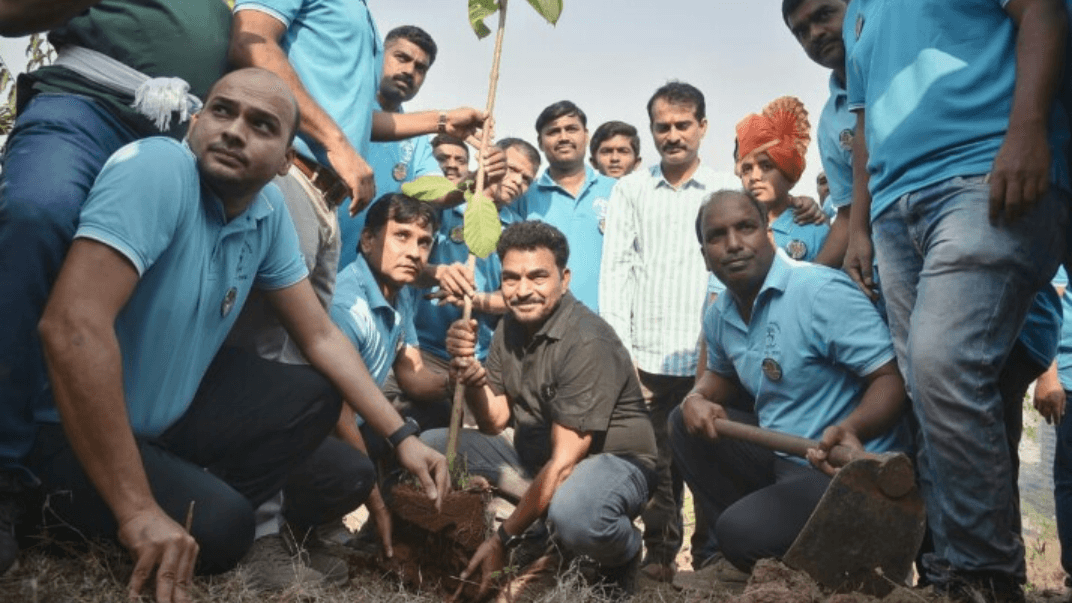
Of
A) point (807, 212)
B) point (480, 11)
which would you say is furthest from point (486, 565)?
point (807, 212)

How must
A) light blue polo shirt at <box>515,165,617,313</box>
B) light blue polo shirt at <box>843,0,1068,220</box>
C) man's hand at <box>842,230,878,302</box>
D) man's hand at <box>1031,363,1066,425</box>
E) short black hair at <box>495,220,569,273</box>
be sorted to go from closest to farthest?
light blue polo shirt at <box>843,0,1068,220</box> → man's hand at <box>842,230,878,302</box> → short black hair at <box>495,220,569,273</box> → man's hand at <box>1031,363,1066,425</box> → light blue polo shirt at <box>515,165,617,313</box>

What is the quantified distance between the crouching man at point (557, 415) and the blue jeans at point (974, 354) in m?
1.30

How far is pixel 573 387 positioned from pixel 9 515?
2.08 metres

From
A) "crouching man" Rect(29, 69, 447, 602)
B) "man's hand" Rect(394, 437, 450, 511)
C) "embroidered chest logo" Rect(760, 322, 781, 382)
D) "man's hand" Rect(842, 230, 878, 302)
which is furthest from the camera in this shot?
"embroidered chest logo" Rect(760, 322, 781, 382)

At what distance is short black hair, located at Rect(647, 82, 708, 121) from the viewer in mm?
4805

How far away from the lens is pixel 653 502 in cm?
425

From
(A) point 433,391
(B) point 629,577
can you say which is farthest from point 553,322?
(B) point 629,577

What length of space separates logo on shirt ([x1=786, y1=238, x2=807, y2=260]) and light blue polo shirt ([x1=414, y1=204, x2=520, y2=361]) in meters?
1.47

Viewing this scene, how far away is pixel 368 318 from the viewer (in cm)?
363

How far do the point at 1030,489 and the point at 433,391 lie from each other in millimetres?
7593

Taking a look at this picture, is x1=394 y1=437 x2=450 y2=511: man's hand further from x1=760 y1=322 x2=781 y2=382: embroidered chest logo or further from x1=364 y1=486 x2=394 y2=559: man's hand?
x1=760 y1=322 x2=781 y2=382: embroidered chest logo

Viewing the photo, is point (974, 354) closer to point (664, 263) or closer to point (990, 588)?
point (990, 588)

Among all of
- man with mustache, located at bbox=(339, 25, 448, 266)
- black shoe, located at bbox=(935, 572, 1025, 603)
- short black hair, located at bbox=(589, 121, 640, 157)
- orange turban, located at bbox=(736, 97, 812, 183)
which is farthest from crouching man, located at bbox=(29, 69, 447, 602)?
short black hair, located at bbox=(589, 121, 640, 157)

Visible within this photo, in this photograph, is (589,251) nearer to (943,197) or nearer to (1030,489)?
(943,197)
